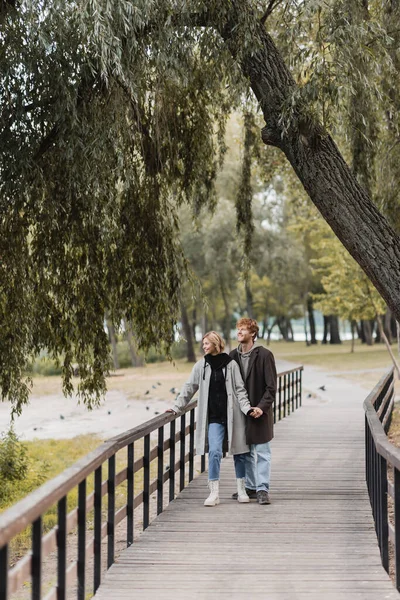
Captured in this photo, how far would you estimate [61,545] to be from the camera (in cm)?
462

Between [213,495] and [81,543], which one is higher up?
[81,543]

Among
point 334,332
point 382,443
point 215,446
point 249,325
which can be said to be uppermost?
point 334,332

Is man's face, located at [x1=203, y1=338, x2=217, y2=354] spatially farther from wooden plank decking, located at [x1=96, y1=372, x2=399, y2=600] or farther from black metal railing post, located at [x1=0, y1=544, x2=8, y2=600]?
black metal railing post, located at [x1=0, y1=544, x2=8, y2=600]

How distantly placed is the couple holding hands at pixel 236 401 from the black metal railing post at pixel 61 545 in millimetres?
3664

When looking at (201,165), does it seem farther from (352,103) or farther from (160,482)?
(160,482)

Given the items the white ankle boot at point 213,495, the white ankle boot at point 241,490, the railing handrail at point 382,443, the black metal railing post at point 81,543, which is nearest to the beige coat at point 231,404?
the white ankle boot at point 213,495

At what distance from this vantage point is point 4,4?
8.91m

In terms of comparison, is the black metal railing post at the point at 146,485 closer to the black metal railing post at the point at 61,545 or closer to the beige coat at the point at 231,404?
the beige coat at the point at 231,404

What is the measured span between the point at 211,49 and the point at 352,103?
7.30ft

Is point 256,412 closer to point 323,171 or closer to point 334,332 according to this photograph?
point 323,171

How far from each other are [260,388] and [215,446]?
73cm

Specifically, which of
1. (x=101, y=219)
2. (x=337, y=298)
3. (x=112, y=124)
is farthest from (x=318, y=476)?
(x=337, y=298)

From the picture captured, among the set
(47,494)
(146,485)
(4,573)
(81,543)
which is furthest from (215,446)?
(4,573)

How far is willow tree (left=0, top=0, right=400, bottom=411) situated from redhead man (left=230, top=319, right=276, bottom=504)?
178cm
